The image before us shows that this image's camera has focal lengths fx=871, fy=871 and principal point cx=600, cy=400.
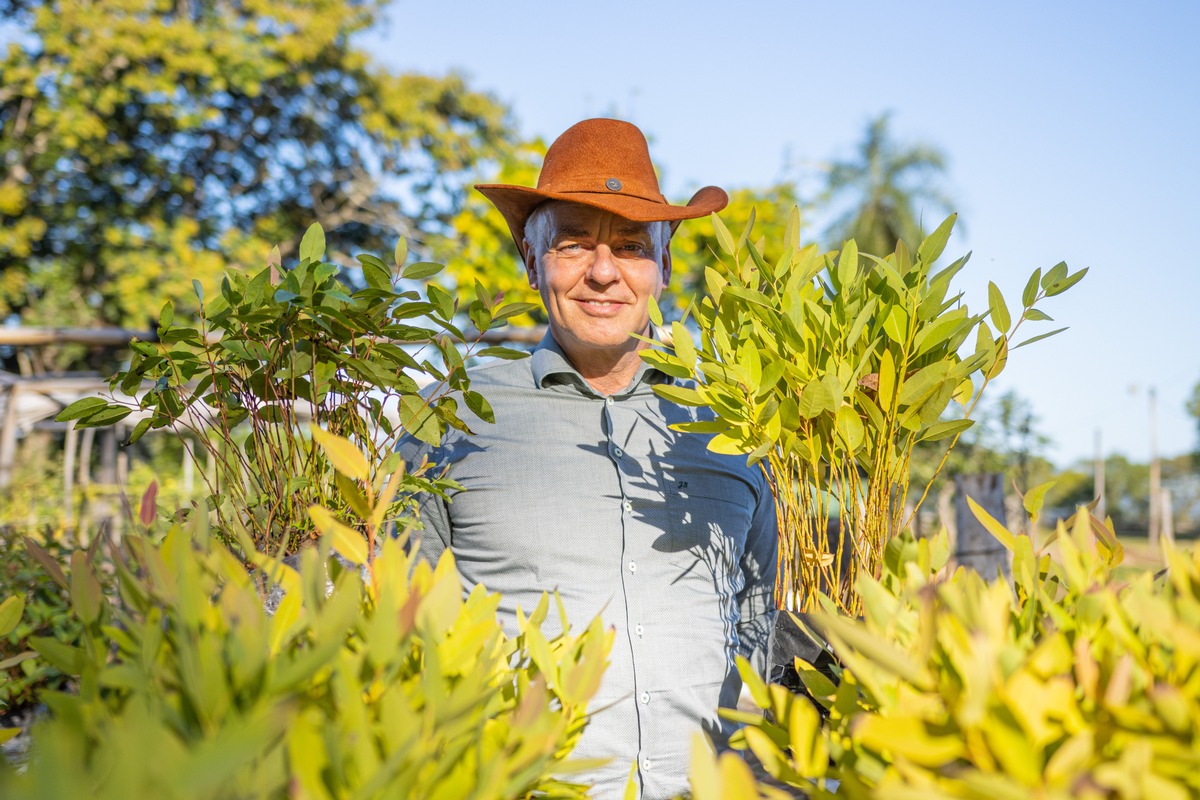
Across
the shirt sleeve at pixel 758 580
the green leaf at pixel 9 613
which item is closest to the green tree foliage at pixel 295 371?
the green leaf at pixel 9 613

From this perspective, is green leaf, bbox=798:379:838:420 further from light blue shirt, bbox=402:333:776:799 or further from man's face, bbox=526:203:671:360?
man's face, bbox=526:203:671:360

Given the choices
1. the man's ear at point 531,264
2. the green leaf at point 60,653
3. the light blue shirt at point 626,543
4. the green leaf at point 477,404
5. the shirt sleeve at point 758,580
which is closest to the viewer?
the green leaf at point 60,653

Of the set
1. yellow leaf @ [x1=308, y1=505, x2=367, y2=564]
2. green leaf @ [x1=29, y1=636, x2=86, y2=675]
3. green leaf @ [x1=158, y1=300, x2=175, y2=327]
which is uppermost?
green leaf @ [x1=158, y1=300, x2=175, y2=327]

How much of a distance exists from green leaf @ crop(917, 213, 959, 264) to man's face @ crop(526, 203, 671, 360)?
1046mm

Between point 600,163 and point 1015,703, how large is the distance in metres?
1.74

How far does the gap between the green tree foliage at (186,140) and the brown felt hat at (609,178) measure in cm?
1090

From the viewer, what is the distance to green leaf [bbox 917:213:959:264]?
3.69ft

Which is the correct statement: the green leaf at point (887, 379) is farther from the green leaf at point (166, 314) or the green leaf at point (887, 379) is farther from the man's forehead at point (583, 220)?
the man's forehead at point (583, 220)

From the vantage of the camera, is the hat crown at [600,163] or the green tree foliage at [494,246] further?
the green tree foliage at [494,246]

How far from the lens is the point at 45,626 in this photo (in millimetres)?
3605

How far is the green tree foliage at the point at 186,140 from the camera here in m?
12.0

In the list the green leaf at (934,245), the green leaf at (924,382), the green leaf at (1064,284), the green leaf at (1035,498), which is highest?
the green leaf at (934,245)

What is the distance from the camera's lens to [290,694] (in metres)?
0.59

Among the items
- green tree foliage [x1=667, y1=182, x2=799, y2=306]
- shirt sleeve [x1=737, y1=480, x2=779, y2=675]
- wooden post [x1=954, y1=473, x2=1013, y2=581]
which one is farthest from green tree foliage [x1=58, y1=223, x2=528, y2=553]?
green tree foliage [x1=667, y1=182, x2=799, y2=306]
